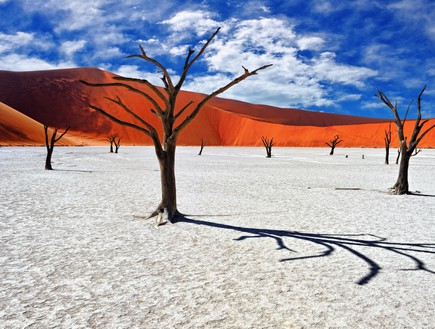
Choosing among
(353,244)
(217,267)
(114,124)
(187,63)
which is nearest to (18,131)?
(114,124)

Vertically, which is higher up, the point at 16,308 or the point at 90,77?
the point at 90,77

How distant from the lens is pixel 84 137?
89.4 m

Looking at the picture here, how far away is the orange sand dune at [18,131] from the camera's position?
6034 centimetres

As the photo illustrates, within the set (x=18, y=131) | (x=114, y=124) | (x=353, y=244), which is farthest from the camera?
(x=114, y=124)

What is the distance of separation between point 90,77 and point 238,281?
127 metres

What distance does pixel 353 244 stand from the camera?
17.5ft

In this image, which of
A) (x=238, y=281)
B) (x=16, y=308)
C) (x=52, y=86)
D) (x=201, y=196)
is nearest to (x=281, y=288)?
(x=238, y=281)

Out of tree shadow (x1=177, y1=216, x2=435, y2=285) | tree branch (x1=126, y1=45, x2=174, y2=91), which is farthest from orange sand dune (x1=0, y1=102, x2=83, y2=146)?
tree shadow (x1=177, y1=216, x2=435, y2=285)

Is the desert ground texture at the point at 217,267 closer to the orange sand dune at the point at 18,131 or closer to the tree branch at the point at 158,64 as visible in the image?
the tree branch at the point at 158,64

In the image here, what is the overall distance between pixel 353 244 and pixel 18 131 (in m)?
69.6

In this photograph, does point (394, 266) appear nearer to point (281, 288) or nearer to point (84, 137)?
point (281, 288)

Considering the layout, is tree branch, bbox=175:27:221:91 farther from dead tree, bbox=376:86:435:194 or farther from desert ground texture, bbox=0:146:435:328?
dead tree, bbox=376:86:435:194

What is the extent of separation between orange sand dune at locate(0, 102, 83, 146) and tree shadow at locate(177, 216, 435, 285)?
203 feet

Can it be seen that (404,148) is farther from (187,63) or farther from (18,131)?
(18,131)
